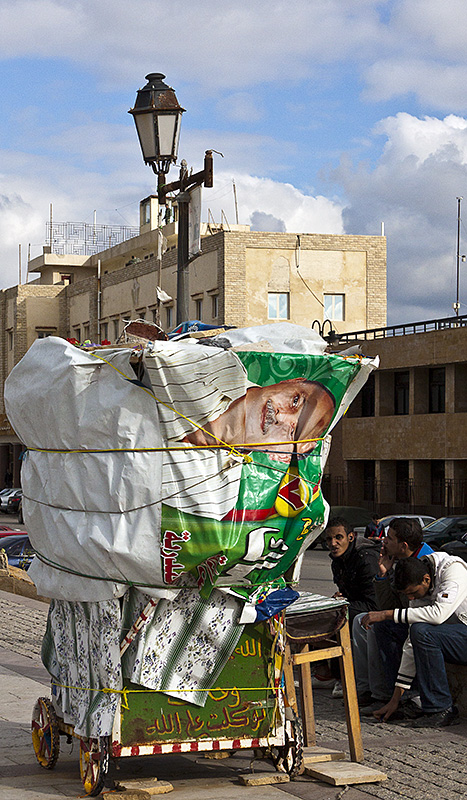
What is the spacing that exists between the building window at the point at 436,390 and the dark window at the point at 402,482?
264 centimetres

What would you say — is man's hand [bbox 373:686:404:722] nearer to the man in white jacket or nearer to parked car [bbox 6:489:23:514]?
the man in white jacket

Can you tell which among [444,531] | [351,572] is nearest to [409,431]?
[444,531]

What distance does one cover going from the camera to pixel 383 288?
1989 inches

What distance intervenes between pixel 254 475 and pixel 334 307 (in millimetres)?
44525

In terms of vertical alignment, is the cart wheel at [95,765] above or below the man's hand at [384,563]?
below

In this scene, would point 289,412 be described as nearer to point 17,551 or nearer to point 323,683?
point 323,683

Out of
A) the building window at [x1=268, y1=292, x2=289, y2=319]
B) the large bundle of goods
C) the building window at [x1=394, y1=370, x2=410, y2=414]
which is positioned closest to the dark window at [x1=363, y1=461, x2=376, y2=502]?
the building window at [x1=394, y1=370, x2=410, y2=414]

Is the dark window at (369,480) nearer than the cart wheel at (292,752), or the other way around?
the cart wheel at (292,752)

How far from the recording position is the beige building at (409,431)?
39.4 meters

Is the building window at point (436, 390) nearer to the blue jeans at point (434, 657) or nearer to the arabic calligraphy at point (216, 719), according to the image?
the blue jeans at point (434, 657)

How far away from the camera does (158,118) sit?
34.3ft

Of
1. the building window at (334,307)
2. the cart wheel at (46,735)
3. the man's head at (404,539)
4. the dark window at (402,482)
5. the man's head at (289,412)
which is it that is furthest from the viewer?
the building window at (334,307)

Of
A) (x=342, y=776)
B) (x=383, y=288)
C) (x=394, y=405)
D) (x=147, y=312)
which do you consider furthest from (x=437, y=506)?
(x=342, y=776)

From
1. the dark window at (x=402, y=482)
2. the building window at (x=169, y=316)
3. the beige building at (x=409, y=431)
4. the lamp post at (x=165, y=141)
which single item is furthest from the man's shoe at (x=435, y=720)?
the building window at (x=169, y=316)
